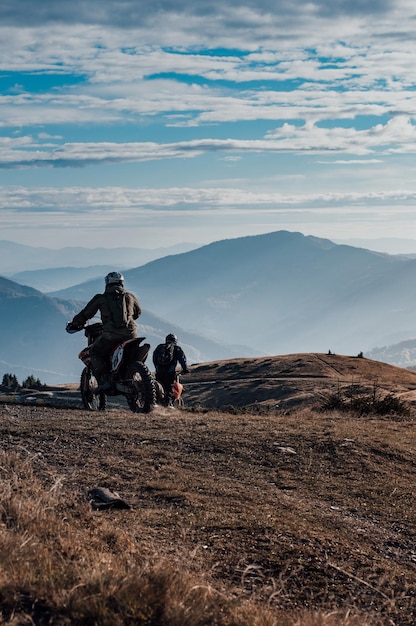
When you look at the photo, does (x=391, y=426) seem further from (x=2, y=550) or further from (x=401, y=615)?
(x=2, y=550)

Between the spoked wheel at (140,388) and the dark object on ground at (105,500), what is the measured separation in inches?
318

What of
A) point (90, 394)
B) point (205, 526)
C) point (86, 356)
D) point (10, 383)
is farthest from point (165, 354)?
point (10, 383)

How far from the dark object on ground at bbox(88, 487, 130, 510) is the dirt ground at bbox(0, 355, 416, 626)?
0.33ft

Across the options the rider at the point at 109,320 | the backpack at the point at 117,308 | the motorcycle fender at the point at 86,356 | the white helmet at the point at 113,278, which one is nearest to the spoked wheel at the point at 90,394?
the motorcycle fender at the point at 86,356

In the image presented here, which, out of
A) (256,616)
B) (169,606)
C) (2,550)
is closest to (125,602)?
(169,606)

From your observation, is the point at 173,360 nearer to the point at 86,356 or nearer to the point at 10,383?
the point at 86,356

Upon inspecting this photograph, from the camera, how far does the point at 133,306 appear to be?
15.9 meters

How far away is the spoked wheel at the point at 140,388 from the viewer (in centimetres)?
1564

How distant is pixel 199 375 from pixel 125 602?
5611cm

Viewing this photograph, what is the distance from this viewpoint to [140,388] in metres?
15.9

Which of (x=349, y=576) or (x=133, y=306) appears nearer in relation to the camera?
(x=349, y=576)

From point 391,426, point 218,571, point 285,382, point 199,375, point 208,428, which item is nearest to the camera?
point 218,571

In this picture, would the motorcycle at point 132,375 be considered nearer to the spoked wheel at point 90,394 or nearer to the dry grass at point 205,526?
the spoked wheel at point 90,394

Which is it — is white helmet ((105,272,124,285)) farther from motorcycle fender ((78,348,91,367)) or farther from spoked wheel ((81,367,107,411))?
spoked wheel ((81,367,107,411))
